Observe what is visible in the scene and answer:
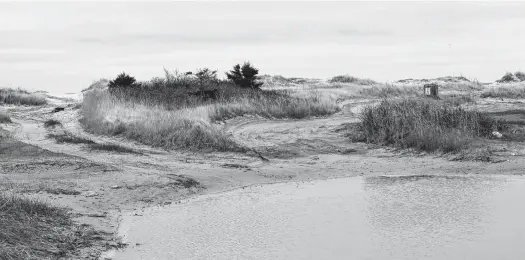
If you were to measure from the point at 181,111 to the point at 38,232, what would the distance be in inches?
514

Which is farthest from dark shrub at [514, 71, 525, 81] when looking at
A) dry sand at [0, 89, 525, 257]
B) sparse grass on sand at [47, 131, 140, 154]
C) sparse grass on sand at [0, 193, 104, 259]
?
sparse grass on sand at [0, 193, 104, 259]

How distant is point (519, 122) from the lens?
16.7 m

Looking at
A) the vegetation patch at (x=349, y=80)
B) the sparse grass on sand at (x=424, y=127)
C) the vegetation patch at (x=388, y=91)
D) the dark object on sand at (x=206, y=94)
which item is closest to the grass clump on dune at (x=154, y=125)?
the dark object on sand at (x=206, y=94)

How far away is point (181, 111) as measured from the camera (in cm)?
1970

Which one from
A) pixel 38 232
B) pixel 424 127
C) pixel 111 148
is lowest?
pixel 38 232

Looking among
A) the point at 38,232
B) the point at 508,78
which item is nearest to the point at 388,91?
the point at 508,78

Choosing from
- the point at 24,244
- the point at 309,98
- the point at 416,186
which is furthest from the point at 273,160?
the point at 309,98

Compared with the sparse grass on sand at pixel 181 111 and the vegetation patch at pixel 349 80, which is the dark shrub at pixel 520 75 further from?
the sparse grass on sand at pixel 181 111

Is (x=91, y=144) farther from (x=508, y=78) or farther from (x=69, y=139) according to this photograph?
(x=508, y=78)

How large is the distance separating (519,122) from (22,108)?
23724mm

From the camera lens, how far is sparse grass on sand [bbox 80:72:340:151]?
15398 mm

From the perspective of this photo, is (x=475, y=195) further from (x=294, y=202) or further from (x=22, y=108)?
(x=22, y=108)

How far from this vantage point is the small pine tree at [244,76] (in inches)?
1108

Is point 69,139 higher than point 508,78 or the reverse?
the reverse
